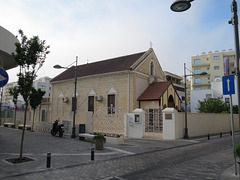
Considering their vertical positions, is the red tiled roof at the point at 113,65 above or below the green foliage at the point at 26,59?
Answer: above

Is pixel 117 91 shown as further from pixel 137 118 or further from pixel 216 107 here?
pixel 216 107

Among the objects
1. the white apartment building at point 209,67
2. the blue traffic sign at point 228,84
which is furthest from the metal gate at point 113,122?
the white apartment building at point 209,67

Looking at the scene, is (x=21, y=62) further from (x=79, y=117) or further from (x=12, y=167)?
(x=79, y=117)

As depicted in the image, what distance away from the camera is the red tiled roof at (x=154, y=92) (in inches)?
838

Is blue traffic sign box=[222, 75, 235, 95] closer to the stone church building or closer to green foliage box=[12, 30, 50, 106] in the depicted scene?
green foliage box=[12, 30, 50, 106]

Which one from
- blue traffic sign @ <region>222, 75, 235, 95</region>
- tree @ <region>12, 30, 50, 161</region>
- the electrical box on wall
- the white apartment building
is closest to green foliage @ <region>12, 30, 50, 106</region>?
tree @ <region>12, 30, 50, 161</region>

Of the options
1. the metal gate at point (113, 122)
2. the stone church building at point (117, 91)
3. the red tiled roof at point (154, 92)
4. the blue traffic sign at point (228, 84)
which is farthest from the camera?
the stone church building at point (117, 91)

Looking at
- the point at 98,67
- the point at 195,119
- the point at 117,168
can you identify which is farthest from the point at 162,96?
the point at 117,168

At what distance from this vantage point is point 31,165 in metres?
7.91

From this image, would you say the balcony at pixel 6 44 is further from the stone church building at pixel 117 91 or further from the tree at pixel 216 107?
the tree at pixel 216 107

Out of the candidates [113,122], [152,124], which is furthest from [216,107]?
[113,122]

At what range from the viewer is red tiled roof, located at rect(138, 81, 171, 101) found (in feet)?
69.8

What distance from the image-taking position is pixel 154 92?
22156mm

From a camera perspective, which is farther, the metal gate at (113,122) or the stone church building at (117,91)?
the stone church building at (117,91)
